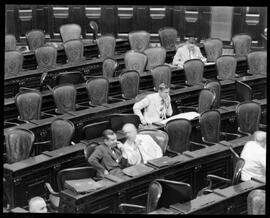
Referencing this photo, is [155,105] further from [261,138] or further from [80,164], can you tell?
[261,138]

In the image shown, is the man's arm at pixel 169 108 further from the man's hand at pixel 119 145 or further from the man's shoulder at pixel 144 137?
the man's hand at pixel 119 145

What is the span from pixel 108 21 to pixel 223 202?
704cm

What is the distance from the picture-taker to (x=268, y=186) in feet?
22.7

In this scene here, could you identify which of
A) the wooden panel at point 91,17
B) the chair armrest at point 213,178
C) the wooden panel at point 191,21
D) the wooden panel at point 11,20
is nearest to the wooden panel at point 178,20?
the wooden panel at point 191,21

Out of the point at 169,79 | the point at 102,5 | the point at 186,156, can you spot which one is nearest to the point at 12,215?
the point at 186,156

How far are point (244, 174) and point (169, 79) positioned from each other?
8.67 feet

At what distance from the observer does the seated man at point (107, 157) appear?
7.32 m

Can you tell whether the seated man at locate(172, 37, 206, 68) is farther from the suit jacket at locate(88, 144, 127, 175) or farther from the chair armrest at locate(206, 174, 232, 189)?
the suit jacket at locate(88, 144, 127, 175)

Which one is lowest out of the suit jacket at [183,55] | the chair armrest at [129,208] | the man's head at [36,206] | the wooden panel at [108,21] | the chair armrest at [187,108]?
the chair armrest at [129,208]

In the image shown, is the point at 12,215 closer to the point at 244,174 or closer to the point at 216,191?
the point at 216,191

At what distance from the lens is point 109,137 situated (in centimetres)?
743

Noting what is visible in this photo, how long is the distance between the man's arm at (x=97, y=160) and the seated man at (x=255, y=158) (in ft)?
4.89

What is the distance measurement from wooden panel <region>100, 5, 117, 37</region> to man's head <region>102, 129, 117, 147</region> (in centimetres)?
605

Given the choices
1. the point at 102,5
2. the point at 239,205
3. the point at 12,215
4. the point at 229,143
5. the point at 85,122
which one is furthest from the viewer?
the point at 102,5
